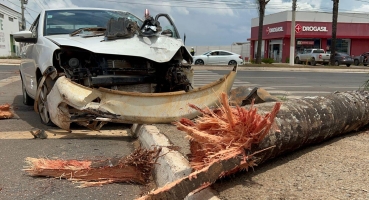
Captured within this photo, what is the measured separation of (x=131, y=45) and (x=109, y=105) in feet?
3.56

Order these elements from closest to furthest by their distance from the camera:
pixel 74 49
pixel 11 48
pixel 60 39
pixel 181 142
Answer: pixel 181 142 → pixel 74 49 → pixel 60 39 → pixel 11 48

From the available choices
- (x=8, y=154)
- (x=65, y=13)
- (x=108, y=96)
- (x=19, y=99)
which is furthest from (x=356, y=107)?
(x=19, y=99)

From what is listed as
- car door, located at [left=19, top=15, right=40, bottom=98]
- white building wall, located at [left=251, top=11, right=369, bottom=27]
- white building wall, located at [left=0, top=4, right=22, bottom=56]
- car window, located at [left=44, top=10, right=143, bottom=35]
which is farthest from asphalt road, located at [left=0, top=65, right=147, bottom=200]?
white building wall, located at [left=0, top=4, right=22, bottom=56]

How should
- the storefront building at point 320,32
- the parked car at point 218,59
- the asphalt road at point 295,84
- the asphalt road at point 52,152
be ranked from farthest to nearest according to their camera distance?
the storefront building at point 320,32 < the parked car at point 218,59 < the asphalt road at point 295,84 < the asphalt road at point 52,152

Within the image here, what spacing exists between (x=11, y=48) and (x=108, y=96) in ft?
160

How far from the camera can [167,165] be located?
10.5 ft

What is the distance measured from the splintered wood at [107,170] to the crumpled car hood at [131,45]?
5.73 ft

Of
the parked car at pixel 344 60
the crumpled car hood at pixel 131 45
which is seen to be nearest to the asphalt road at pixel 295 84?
the crumpled car hood at pixel 131 45

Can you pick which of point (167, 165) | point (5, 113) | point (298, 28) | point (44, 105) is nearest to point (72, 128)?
point (44, 105)

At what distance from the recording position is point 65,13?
659cm

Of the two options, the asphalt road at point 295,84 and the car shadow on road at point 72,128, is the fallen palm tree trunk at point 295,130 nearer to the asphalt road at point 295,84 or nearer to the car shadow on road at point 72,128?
the car shadow on road at point 72,128

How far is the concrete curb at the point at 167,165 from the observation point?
8.68 ft

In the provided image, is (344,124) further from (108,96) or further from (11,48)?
(11,48)

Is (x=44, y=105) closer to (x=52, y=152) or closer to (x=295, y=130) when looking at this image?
(x=52, y=152)
